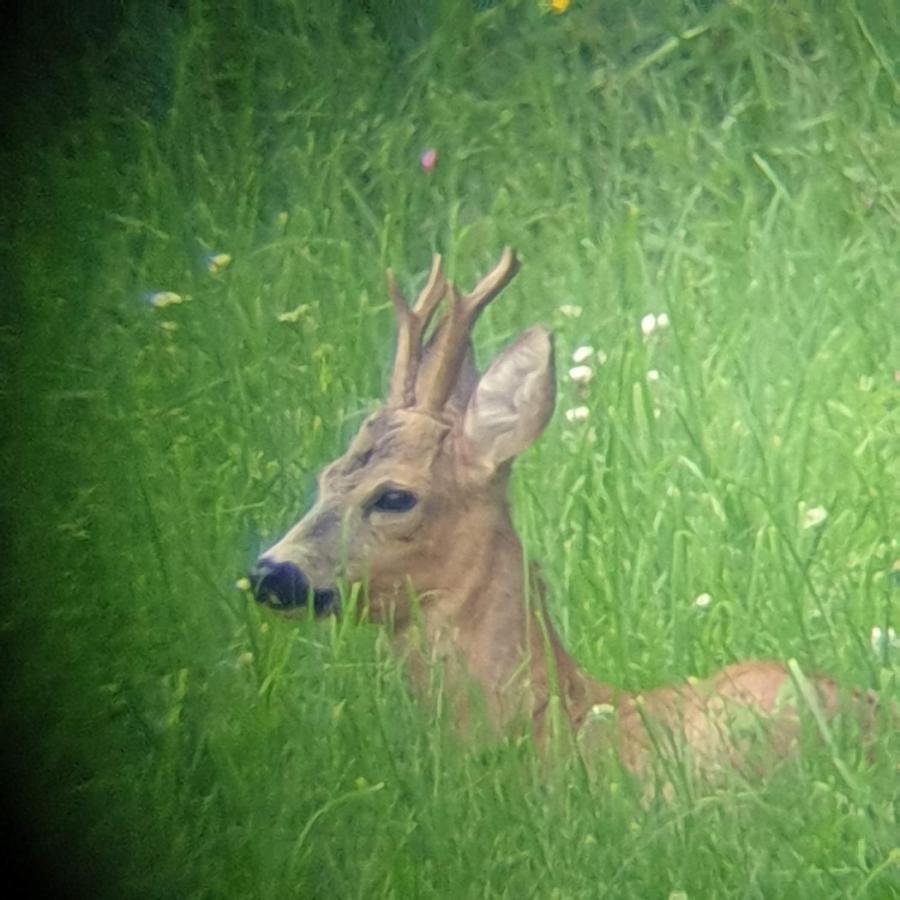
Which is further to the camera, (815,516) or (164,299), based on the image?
(164,299)

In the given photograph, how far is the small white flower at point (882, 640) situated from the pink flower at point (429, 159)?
797 millimetres

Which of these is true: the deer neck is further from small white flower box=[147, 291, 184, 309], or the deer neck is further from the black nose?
small white flower box=[147, 291, 184, 309]

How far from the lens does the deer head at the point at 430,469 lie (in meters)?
1.47

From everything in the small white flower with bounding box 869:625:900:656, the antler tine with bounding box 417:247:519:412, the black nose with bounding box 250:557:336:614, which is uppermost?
the antler tine with bounding box 417:247:519:412

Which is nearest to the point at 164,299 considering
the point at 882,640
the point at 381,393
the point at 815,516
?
the point at 381,393

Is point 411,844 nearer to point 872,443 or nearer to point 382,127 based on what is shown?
point 872,443

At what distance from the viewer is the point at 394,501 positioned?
4.86 feet

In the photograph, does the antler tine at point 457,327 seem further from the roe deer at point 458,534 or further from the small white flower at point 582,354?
the small white flower at point 582,354

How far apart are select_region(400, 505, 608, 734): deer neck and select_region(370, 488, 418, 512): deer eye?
0.24 feet

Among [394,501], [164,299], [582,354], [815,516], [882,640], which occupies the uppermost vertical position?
[164,299]

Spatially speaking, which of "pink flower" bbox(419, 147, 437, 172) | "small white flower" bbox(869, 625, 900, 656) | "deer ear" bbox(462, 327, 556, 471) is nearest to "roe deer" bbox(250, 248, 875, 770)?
"deer ear" bbox(462, 327, 556, 471)

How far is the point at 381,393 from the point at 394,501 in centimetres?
14

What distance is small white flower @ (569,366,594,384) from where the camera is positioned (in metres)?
1.45

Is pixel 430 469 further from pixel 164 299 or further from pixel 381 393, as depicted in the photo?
pixel 164 299
